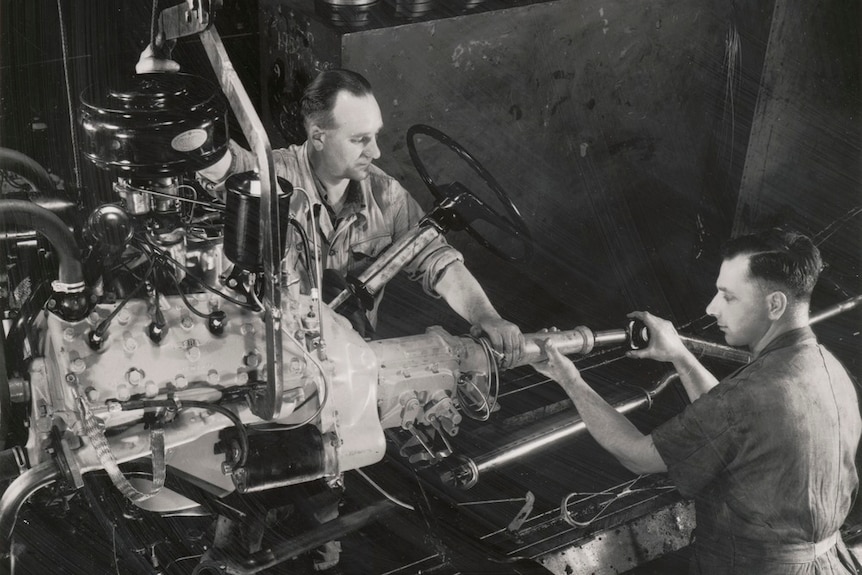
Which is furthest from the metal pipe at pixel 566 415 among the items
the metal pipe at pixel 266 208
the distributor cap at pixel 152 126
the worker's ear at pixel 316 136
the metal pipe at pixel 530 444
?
the distributor cap at pixel 152 126

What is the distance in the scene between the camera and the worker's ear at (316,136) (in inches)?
82.6

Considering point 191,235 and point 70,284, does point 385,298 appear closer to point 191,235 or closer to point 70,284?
point 191,235

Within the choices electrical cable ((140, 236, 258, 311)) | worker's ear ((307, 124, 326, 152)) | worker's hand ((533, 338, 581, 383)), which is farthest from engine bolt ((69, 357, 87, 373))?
worker's hand ((533, 338, 581, 383))

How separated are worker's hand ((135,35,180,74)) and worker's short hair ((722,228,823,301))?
1345 mm

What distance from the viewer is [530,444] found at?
231 centimetres

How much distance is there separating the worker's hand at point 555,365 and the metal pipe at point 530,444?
152 mm

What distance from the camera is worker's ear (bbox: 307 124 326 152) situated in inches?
82.6

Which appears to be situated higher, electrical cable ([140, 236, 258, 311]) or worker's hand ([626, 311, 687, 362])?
electrical cable ([140, 236, 258, 311])

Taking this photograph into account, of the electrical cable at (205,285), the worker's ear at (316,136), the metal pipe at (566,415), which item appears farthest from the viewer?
the worker's ear at (316,136)

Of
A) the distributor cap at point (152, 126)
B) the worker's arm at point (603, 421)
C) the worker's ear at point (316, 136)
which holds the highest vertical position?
the distributor cap at point (152, 126)

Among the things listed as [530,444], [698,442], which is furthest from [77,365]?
[698,442]

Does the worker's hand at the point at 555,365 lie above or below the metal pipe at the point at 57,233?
below

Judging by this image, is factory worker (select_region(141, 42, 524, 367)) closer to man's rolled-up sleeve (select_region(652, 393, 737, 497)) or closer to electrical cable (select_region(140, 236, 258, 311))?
electrical cable (select_region(140, 236, 258, 311))

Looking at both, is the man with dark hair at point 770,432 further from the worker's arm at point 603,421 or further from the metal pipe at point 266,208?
the metal pipe at point 266,208
